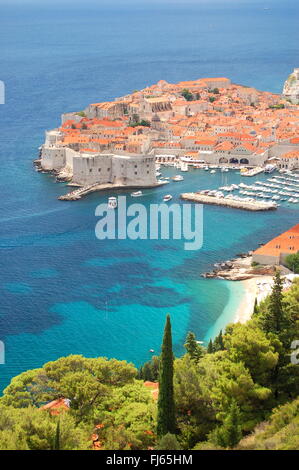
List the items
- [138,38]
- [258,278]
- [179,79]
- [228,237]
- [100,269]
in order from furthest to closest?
[138,38] → [179,79] → [228,237] → [100,269] → [258,278]

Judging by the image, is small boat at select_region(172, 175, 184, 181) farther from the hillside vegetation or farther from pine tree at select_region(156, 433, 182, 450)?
pine tree at select_region(156, 433, 182, 450)

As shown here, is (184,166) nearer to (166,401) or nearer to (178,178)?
(178,178)

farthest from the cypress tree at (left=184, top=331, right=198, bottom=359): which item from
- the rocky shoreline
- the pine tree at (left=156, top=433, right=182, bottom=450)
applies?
the rocky shoreline

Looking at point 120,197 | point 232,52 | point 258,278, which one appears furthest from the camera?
point 232,52

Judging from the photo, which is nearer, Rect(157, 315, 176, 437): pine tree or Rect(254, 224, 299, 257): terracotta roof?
Rect(157, 315, 176, 437): pine tree

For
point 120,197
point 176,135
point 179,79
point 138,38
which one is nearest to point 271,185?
point 120,197

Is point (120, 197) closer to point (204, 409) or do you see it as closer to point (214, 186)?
point (214, 186)
